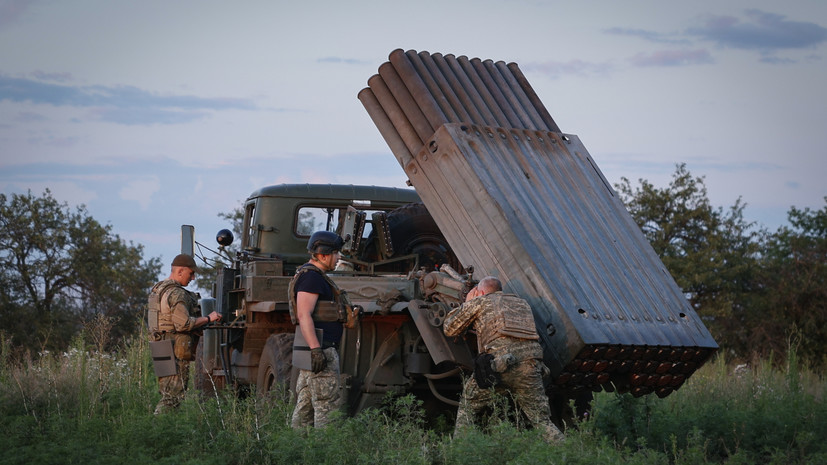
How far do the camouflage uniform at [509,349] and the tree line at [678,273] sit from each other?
11.2 metres

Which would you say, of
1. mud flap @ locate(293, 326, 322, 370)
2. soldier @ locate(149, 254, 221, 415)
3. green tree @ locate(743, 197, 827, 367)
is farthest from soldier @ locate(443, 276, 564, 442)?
green tree @ locate(743, 197, 827, 367)

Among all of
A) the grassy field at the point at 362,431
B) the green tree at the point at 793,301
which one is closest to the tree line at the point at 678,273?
the green tree at the point at 793,301

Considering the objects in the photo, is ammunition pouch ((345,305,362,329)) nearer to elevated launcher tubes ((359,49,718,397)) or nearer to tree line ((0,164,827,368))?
elevated launcher tubes ((359,49,718,397))

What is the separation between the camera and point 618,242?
30.0 ft

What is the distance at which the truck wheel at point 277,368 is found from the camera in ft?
30.9

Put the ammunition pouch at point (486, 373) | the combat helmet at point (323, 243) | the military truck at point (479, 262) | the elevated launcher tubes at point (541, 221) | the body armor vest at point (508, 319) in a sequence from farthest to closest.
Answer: the combat helmet at point (323, 243) < the military truck at point (479, 262) < the elevated launcher tubes at point (541, 221) < the ammunition pouch at point (486, 373) < the body armor vest at point (508, 319)

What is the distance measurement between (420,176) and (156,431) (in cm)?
334

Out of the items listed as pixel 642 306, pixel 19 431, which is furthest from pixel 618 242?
pixel 19 431

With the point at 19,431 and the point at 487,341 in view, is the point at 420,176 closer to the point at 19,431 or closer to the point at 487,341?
the point at 487,341

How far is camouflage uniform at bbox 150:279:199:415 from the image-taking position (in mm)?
9680

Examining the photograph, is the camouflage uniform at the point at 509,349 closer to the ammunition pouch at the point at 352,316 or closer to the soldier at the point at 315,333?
the ammunition pouch at the point at 352,316

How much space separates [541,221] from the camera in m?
8.77

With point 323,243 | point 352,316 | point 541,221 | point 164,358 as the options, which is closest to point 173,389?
point 164,358

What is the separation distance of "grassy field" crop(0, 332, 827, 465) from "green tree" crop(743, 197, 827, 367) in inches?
239
